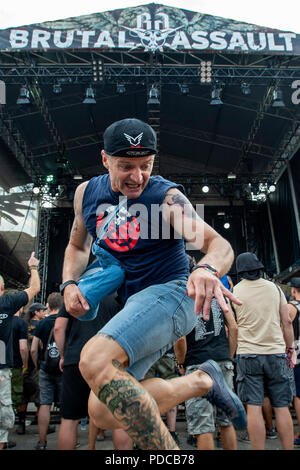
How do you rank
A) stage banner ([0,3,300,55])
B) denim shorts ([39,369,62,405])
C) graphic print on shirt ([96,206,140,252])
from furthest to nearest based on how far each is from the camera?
stage banner ([0,3,300,55]), denim shorts ([39,369,62,405]), graphic print on shirt ([96,206,140,252])

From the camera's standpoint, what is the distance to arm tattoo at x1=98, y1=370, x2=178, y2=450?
1.90 m

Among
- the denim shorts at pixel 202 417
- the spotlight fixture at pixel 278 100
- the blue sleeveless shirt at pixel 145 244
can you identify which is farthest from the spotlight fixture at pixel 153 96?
the blue sleeveless shirt at pixel 145 244

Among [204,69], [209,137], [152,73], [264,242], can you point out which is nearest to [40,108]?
[152,73]

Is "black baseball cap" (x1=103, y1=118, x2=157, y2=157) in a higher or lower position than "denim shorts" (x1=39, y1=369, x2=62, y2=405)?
higher

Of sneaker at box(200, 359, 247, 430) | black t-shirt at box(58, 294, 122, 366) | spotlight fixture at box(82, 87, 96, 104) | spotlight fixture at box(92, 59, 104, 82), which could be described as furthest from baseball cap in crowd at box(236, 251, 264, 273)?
spotlight fixture at box(92, 59, 104, 82)

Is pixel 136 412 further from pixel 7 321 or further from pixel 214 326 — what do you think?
pixel 7 321

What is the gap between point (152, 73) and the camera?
13234 millimetres

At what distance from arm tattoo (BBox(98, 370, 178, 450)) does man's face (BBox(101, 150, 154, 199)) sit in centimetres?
105

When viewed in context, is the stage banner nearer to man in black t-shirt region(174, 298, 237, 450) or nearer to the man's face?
man in black t-shirt region(174, 298, 237, 450)

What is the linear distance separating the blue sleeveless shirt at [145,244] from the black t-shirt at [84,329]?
149cm

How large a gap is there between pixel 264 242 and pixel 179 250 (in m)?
20.6

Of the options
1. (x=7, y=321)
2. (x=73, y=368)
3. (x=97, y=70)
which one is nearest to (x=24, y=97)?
(x=97, y=70)

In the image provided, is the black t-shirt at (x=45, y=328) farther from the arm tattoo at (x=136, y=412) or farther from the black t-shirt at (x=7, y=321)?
the arm tattoo at (x=136, y=412)

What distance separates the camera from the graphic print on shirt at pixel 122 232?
2.46 m
